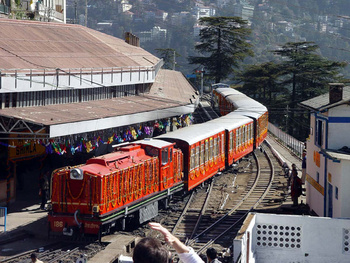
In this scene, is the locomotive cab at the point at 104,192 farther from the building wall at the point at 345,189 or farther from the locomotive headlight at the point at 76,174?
the building wall at the point at 345,189

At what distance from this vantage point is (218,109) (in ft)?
179

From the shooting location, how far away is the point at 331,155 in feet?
63.2

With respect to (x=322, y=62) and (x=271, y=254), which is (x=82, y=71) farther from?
(x=322, y=62)

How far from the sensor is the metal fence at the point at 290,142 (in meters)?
44.2

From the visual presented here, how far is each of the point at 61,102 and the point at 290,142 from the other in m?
24.8

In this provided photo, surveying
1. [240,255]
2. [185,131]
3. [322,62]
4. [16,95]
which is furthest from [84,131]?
[322,62]

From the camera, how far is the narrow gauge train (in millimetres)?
18750

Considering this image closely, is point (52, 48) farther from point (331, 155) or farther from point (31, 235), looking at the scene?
point (331, 155)

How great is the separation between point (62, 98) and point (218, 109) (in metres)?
28.6

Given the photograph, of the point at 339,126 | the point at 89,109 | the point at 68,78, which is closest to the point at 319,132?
the point at 339,126

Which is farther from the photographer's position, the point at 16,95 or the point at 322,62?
the point at 322,62

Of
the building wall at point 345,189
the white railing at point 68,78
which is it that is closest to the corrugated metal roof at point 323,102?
the building wall at point 345,189

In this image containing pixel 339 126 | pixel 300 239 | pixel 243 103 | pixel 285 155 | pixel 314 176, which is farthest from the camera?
pixel 243 103

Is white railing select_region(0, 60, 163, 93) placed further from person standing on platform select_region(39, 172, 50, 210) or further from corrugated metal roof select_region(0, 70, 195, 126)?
person standing on platform select_region(39, 172, 50, 210)
